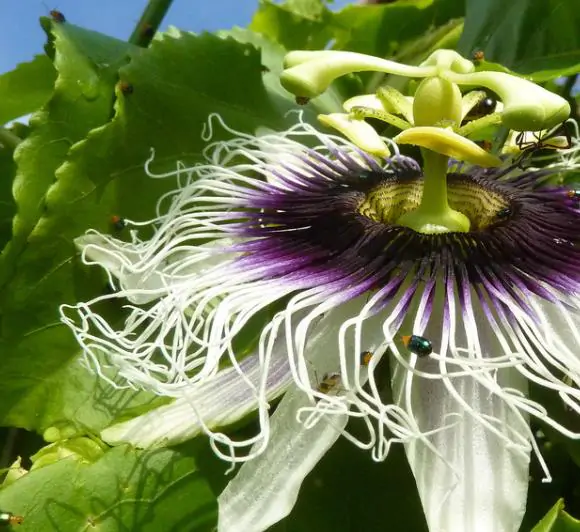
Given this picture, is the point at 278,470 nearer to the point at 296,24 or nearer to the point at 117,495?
the point at 117,495

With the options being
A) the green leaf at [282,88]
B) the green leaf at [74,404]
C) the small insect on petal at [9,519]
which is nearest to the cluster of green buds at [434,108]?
the green leaf at [282,88]

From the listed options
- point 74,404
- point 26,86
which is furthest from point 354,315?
point 26,86

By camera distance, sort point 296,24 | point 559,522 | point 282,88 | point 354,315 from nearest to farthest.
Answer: point 559,522 → point 354,315 → point 282,88 → point 296,24

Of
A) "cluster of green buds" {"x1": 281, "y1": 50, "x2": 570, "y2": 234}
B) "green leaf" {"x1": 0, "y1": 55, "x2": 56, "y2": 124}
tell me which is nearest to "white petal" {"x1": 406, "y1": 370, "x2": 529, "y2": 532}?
"cluster of green buds" {"x1": 281, "y1": 50, "x2": 570, "y2": 234}

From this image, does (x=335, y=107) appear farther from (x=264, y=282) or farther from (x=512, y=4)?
(x=264, y=282)

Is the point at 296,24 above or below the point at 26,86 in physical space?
above

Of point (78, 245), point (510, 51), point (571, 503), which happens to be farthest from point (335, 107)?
point (571, 503)

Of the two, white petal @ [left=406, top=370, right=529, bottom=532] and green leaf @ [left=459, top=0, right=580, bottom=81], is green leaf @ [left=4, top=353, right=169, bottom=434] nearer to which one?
white petal @ [left=406, top=370, right=529, bottom=532]
